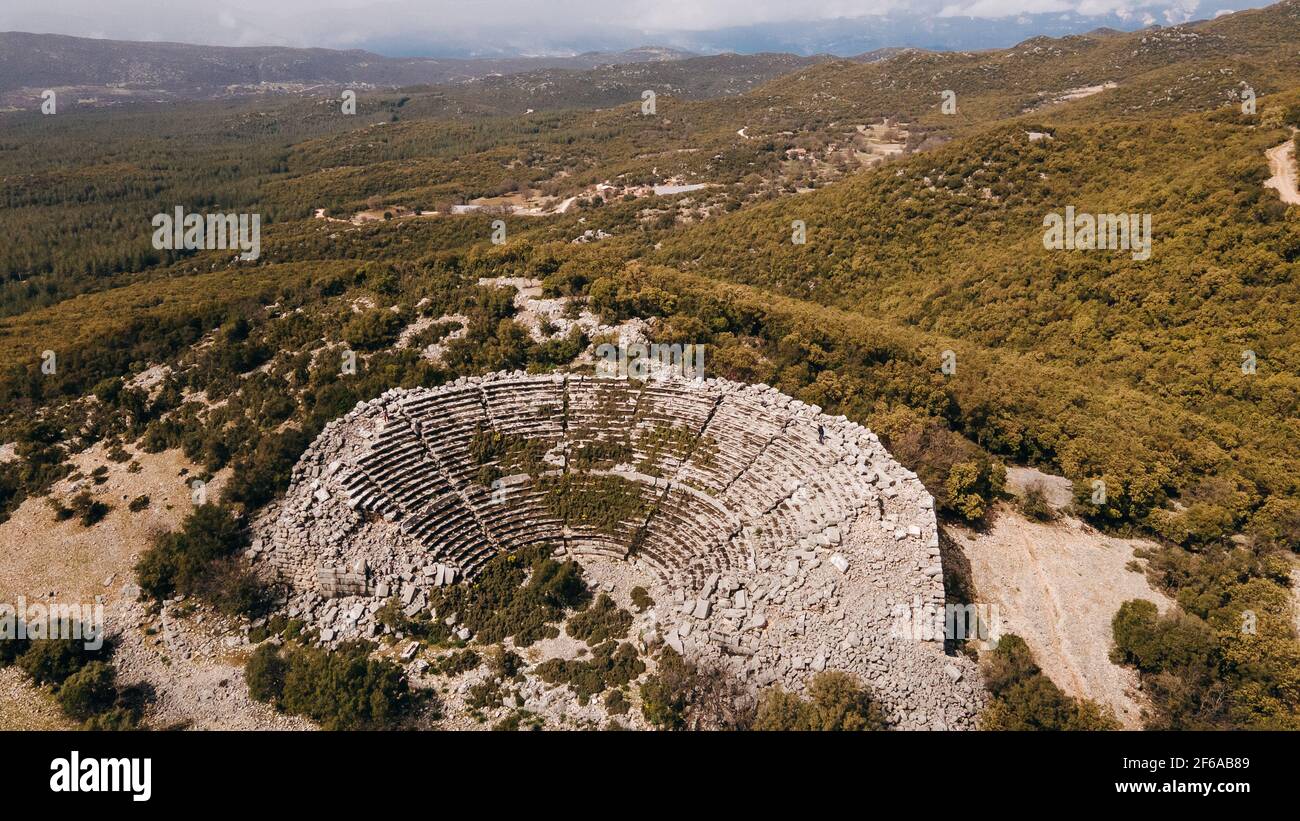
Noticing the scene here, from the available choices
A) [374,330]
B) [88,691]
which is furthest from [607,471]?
[88,691]

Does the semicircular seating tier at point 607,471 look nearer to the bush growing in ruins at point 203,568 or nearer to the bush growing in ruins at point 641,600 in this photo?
the bush growing in ruins at point 641,600

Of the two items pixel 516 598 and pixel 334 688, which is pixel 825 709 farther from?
pixel 334 688

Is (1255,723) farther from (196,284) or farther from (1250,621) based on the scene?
(196,284)

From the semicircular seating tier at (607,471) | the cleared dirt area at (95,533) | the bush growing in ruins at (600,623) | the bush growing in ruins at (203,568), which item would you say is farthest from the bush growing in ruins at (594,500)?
the cleared dirt area at (95,533)

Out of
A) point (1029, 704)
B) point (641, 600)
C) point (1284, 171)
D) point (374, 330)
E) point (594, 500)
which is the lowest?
point (641, 600)

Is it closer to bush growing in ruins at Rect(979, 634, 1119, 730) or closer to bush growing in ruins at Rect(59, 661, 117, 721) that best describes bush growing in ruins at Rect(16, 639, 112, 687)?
bush growing in ruins at Rect(59, 661, 117, 721)
